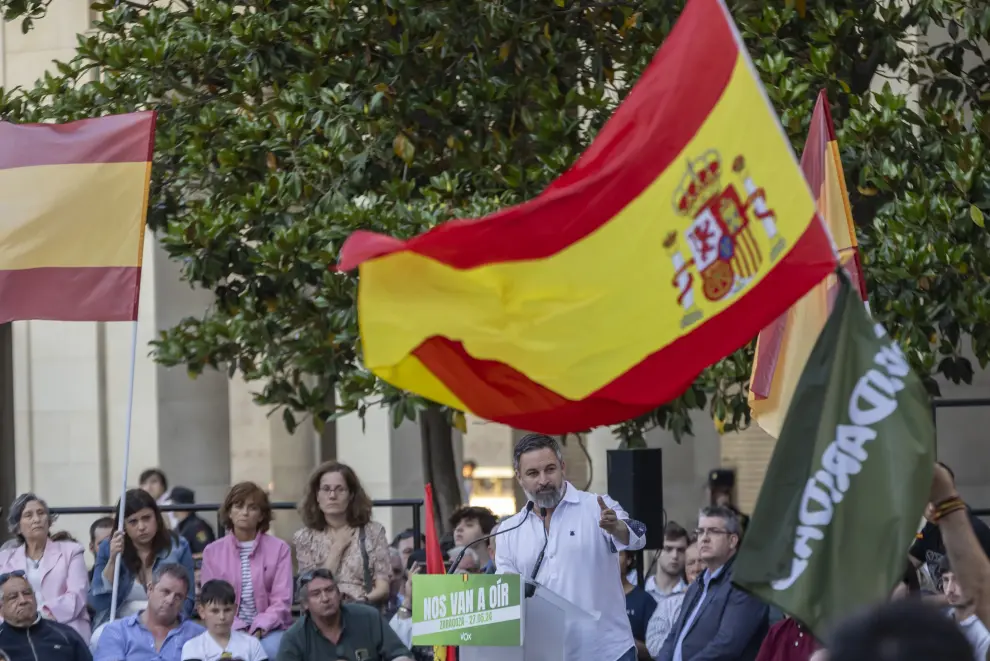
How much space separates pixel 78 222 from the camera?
34.3 ft

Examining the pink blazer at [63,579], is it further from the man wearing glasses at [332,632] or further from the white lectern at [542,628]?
the white lectern at [542,628]


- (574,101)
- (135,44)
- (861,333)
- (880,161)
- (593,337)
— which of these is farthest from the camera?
(135,44)

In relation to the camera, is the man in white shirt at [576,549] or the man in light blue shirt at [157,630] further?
the man in light blue shirt at [157,630]

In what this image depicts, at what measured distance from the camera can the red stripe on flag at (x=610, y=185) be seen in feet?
18.9

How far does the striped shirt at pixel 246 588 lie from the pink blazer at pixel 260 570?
18 millimetres

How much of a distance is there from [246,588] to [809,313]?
4458mm

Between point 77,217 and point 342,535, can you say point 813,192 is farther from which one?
point 77,217

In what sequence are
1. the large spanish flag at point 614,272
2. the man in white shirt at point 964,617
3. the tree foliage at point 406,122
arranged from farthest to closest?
1. the tree foliage at point 406,122
2. the man in white shirt at point 964,617
3. the large spanish flag at point 614,272

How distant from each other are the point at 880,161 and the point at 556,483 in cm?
402

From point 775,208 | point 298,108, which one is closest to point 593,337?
point 775,208

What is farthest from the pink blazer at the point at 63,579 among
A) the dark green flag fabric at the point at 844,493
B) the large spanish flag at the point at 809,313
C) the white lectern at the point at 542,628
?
the dark green flag fabric at the point at 844,493

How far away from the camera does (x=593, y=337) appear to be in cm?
568

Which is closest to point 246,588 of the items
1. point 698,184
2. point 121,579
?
point 121,579

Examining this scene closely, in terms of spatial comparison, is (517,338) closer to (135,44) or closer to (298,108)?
(298,108)
